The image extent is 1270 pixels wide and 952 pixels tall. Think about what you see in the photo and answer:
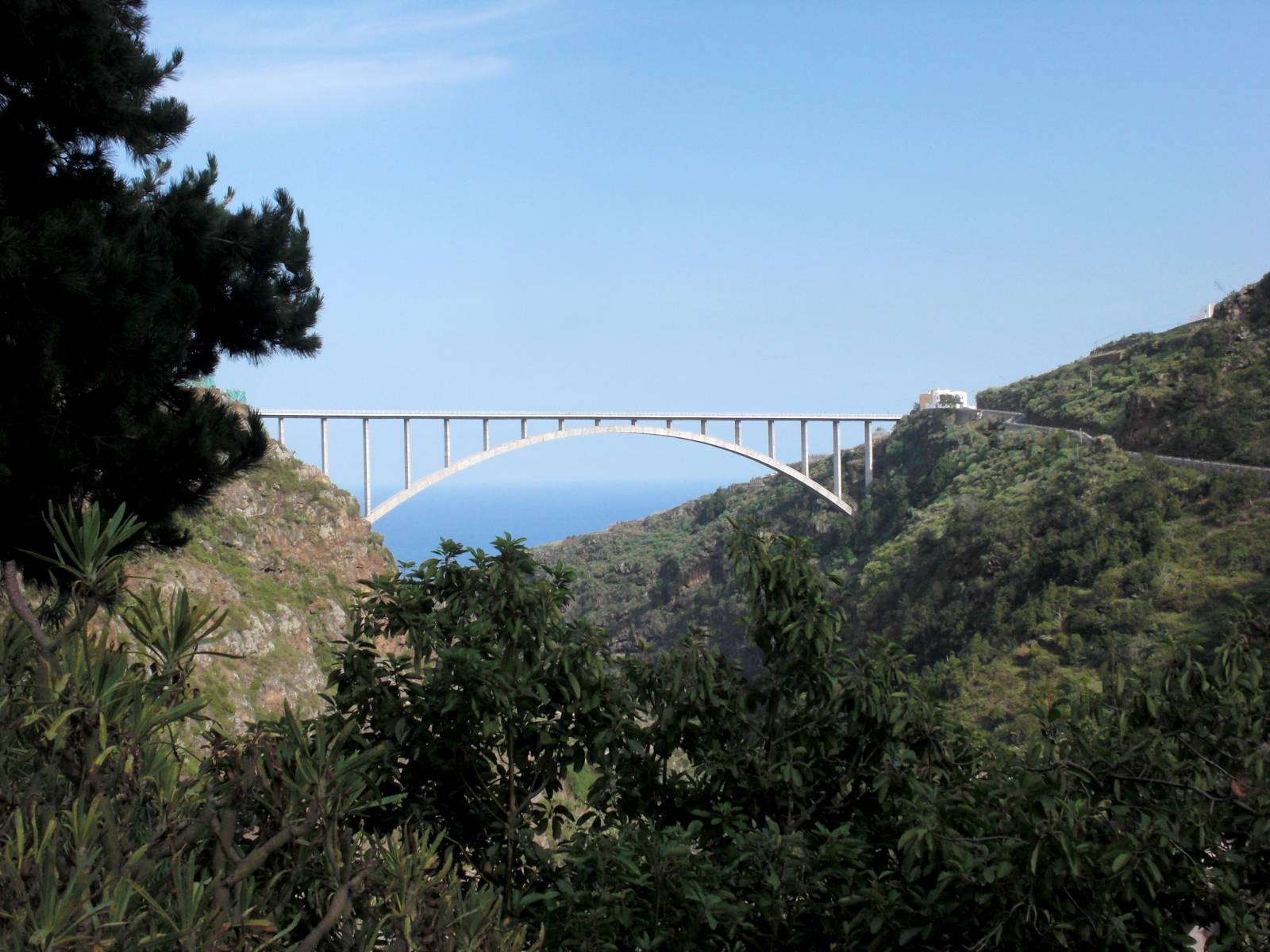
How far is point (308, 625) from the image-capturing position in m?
20.1

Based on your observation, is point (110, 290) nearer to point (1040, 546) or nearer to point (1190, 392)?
point (1040, 546)

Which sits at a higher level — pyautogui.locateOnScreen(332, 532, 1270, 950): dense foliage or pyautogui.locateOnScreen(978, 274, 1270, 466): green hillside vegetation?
pyautogui.locateOnScreen(978, 274, 1270, 466): green hillside vegetation

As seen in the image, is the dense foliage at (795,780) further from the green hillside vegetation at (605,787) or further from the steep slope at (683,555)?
the steep slope at (683,555)

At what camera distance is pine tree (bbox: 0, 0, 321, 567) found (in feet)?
15.2

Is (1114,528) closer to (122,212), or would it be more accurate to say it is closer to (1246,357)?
(1246,357)

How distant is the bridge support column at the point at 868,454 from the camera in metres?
34.9

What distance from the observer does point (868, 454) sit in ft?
116

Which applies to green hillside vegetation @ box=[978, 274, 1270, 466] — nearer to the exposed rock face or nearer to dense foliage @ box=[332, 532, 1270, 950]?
the exposed rock face

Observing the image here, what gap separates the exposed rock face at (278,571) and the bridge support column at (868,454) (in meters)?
16.6

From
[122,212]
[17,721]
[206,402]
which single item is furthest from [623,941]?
[122,212]

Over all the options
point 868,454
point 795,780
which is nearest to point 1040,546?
point 868,454

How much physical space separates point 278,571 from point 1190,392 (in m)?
20.4

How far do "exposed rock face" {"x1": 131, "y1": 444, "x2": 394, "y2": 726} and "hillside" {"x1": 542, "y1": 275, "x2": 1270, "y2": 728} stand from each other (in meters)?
6.13

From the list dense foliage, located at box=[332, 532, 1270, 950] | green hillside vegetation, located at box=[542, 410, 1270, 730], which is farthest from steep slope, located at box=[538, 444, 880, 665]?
dense foliage, located at box=[332, 532, 1270, 950]
